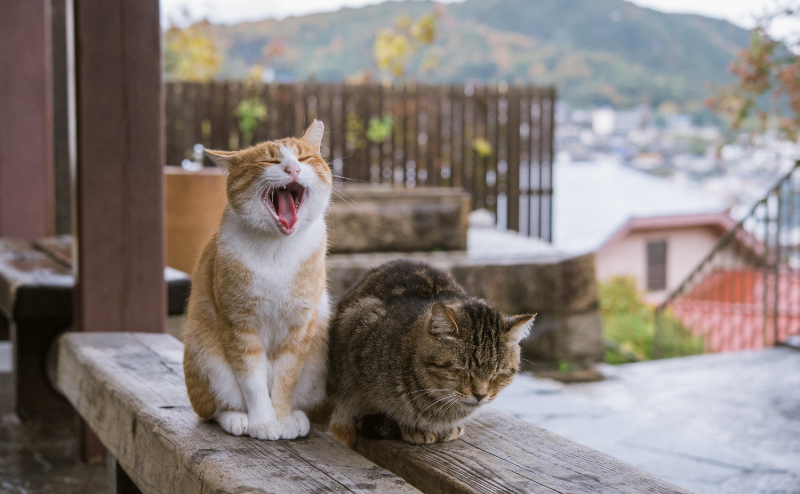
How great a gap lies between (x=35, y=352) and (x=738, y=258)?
10.5 metres

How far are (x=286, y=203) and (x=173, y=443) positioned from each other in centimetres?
48

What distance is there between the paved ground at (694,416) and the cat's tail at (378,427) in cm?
145

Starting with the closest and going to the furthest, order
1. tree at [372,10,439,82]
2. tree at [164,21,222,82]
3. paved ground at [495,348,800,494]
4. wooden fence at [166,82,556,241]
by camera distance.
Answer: paved ground at [495,348,800,494] → wooden fence at [166,82,556,241] → tree at [164,21,222,82] → tree at [372,10,439,82]

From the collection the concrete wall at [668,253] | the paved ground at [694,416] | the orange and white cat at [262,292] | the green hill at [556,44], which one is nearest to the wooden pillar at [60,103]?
the paved ground at [694,416]

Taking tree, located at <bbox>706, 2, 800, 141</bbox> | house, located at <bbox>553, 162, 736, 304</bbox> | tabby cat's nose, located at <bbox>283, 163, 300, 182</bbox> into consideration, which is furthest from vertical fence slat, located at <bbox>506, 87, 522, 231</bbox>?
tabby cat's nose, located at <bbox>283, 163, 300, 182</bbox>

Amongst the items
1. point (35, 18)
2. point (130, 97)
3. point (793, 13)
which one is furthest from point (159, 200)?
point (793, 13)

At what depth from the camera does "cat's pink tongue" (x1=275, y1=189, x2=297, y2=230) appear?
109 centimetres

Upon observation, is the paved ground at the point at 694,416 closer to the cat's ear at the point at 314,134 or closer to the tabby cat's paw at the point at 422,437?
the tabby cat's paw at the point at 422,437

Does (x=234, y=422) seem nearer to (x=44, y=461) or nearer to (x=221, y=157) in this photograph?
(x=221, y=157)

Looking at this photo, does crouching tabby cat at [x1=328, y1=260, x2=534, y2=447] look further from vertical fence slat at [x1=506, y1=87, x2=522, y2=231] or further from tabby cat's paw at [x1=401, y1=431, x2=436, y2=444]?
vertical fence slat at [x1=506, y1=87, x2=522, y2=231]

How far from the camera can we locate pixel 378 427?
Answer: 4.20ft

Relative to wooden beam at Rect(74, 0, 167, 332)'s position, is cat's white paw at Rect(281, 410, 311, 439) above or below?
below

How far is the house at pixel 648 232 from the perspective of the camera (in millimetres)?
10000

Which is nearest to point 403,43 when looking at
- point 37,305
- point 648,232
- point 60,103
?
point 648,232
